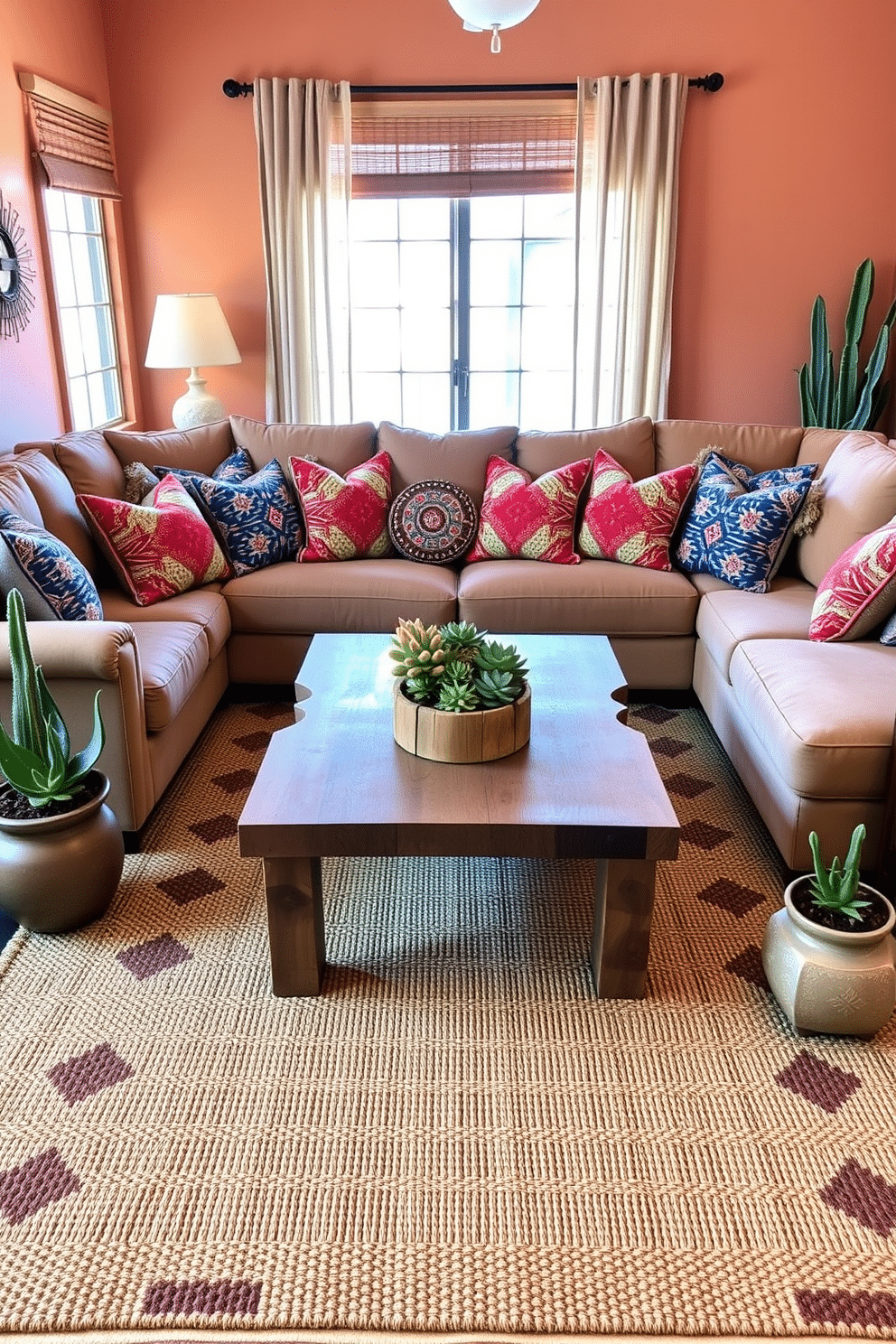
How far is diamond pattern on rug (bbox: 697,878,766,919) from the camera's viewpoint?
7.71 feet

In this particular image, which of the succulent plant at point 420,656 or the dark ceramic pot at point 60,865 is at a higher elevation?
the succulent plant at point 420,656

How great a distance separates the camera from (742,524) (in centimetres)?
331

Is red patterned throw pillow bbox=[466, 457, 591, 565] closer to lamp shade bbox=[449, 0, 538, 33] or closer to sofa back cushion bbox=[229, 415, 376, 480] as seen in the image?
sofa back cushion bbox=[229, 415, 376, 480]

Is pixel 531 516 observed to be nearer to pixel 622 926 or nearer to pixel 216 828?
pixel 216 828

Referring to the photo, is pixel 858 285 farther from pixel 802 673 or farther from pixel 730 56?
pixel 802 673

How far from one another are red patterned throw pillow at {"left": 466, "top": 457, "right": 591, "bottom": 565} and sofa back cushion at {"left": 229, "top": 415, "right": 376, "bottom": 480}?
1.81 ft

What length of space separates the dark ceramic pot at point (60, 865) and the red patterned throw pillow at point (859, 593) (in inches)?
74.6

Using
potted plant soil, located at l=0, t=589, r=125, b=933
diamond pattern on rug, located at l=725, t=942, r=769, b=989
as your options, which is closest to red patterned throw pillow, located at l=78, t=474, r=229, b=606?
potted plant soil, located at l=0, t=589, r=125, b=933

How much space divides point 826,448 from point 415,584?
1516mm

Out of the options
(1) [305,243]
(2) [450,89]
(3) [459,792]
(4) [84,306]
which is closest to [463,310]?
(1) [305,243]

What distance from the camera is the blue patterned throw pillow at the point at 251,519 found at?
3.50 m

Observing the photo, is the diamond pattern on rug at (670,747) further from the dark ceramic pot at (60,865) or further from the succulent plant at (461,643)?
the dark ceramic pot at (60,865)

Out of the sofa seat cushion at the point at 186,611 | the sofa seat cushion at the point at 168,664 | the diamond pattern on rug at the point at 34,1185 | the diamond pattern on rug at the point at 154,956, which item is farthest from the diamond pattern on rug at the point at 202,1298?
the sofa seat cushion at the point at 186,611

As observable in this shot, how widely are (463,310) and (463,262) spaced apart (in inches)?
8.5
